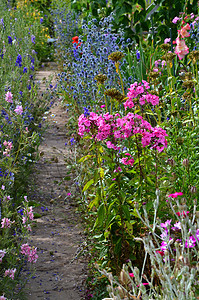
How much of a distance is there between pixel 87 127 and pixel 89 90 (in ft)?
5.35

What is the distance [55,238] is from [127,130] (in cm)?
140

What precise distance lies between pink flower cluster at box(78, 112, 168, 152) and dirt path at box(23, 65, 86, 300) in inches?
36.8

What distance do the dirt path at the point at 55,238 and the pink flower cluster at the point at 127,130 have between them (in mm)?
935

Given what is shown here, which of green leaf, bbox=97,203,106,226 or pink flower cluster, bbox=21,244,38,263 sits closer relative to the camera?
green leaf, bbox=97,203,106,226

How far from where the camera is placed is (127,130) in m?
2.06

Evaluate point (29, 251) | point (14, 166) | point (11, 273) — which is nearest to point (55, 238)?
point (14, 166)

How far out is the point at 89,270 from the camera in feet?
8.82

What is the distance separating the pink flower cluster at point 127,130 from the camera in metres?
2.02

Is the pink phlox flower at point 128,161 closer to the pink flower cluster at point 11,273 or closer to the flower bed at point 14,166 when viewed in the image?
the flower bed at point 14,166

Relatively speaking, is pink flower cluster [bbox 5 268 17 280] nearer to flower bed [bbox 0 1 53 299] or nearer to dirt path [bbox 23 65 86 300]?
flower bed [bbox 0 1 53 299]

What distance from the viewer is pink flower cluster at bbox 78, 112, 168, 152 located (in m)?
2.02

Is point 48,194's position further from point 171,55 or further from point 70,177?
point 171,55

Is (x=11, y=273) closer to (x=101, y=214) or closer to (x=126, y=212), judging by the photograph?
(x=101, y=214)

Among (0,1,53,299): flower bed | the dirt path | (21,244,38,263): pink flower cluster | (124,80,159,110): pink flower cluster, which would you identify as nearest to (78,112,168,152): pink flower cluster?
(124,80,159,110): pink flower cluster
